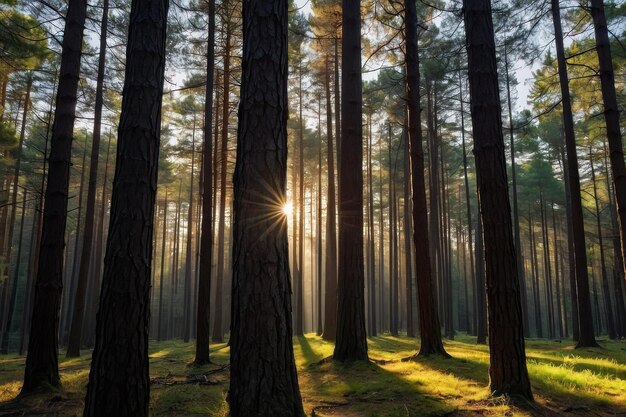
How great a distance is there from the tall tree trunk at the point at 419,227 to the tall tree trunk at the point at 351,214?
1.16m

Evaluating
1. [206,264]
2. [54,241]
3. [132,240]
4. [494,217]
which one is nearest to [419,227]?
[494,217]

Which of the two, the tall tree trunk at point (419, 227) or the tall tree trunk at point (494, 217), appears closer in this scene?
the tall tree trunk at point (494, 217)

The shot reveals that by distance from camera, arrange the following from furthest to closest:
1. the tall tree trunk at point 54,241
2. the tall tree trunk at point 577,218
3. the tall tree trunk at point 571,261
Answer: the tall tree trunk at point 571,261
the tall tree trunk at point 577,218
the tall tree trunk at point 54,241

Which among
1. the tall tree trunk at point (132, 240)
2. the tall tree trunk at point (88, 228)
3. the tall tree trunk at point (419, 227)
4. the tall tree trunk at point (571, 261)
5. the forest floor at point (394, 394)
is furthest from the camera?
the tall tree trunk at point (571, 261)

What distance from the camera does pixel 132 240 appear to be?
3.76 m

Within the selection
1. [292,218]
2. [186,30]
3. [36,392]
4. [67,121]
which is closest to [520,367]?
[36,392]

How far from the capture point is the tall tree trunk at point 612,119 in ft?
28.8

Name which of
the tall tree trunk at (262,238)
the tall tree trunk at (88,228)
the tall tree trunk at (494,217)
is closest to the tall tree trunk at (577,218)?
the tall tree trunk at (494,217)

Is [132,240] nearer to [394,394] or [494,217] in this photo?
[394,394]

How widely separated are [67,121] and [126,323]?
4474 mm

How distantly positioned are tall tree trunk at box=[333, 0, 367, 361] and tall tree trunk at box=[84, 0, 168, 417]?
4.55 metres

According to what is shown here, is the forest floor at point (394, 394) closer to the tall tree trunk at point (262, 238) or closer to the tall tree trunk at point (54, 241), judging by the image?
the tall tree trunk at point (54, 241)

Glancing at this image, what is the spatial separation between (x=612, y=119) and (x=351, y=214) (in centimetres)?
644

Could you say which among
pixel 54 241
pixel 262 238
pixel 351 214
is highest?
pixel 351 214
